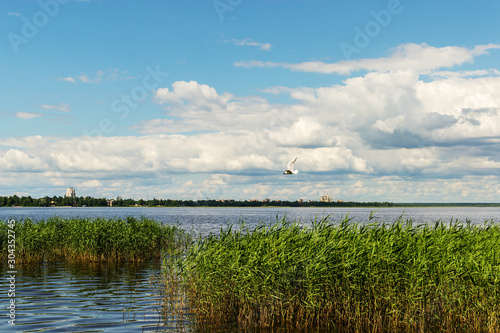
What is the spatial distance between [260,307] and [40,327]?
26.7 ft

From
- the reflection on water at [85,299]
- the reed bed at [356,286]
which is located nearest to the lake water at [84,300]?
the reflection on water at [85,299]

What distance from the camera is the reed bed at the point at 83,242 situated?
101 feet


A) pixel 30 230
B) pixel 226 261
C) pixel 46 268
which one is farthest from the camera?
pixel 30 230

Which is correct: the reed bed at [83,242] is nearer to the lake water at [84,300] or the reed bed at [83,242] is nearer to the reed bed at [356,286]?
the lake water at [84,300]

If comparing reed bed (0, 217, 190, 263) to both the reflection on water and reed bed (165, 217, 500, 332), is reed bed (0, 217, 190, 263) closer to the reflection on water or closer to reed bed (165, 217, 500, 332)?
the reflection on water

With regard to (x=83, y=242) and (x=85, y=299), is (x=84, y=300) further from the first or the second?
(x=83, y=242)

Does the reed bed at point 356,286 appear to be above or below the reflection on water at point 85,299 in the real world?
above

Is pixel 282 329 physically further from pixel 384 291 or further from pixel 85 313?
pixel 85 313

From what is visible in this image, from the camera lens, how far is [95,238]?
3206cm

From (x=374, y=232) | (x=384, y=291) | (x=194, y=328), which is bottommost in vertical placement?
(x=194, y=328)

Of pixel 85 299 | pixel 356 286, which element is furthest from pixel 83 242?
pixel 356 286

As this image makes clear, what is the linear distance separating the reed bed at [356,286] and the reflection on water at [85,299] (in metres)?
2.84

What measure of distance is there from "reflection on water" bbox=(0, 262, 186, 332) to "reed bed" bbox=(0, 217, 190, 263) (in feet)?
6.32

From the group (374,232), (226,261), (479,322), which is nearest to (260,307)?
(226,261)
